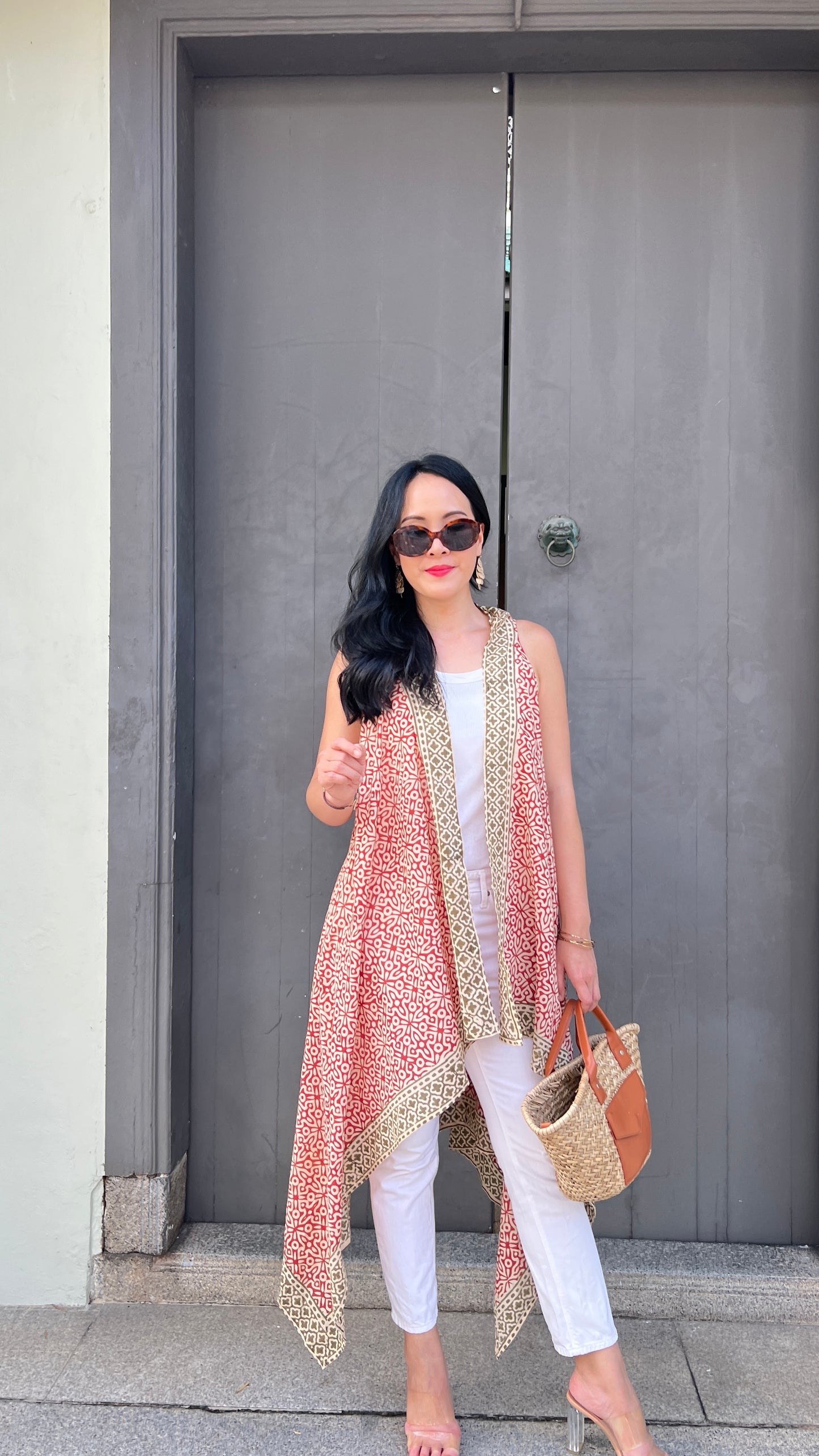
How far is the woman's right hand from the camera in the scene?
1968 millimetres

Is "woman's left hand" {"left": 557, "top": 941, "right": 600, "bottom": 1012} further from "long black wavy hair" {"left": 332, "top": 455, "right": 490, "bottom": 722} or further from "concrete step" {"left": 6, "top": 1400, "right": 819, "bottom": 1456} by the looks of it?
"concrete step" {"left": 6, "top": 1400, "right": 819, "bottom": 1456}

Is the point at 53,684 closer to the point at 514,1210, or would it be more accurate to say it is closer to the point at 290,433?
the point at 290,433

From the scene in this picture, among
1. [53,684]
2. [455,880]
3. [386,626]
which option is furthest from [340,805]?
[53,684]

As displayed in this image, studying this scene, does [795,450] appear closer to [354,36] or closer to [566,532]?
[566,532]

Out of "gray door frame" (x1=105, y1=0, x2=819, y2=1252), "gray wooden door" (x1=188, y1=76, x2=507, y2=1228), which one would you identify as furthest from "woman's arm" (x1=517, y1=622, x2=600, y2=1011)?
"gray door frame" (x1=105, y1=0, x2=819, y2=1252)

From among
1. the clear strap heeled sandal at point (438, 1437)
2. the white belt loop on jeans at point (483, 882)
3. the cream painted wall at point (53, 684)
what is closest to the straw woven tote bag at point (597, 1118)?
the white belt loop on jeans at point (483, 882)

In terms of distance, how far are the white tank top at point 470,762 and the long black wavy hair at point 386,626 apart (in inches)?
2.5

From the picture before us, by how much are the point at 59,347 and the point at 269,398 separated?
0.56m

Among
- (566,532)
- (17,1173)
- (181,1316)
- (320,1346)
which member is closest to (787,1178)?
(320,1346)

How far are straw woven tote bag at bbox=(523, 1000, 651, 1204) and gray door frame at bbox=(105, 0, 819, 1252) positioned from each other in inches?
44.8

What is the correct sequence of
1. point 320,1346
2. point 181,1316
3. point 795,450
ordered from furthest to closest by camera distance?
point 795,450 < point 181,1316 < point 320,1346

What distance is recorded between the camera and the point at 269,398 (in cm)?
282

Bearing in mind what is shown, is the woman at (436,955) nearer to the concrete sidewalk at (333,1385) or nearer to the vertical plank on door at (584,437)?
the concrete sidewalk at (333,1385)

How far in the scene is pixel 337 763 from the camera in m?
1.97
